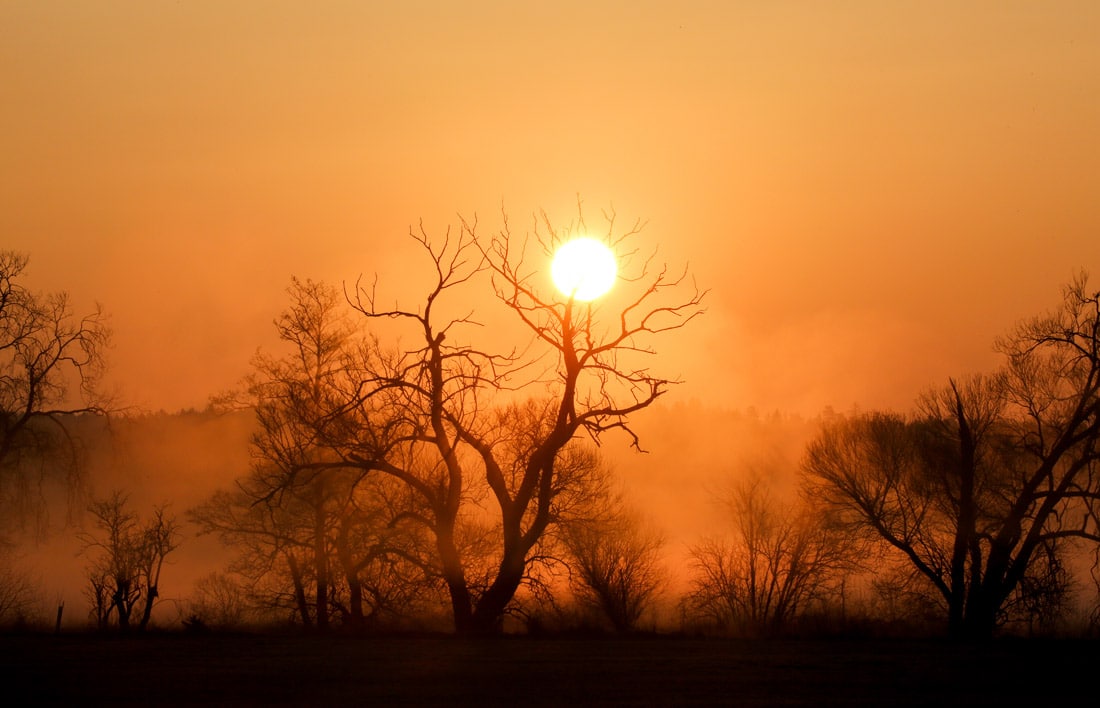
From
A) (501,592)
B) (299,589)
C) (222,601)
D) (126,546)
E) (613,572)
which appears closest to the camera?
(501,592)

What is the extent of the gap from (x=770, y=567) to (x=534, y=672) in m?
34.6

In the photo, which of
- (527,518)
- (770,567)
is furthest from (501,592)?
(770,567)

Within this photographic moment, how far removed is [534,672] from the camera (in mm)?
16500

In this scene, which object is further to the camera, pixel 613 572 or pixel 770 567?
pixel 770 567

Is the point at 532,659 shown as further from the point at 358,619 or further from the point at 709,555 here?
the point at 709,555

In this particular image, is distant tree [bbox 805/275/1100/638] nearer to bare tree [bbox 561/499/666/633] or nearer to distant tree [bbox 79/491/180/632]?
bare tree [bbox 561/499/666/633]

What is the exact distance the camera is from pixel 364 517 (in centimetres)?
3206

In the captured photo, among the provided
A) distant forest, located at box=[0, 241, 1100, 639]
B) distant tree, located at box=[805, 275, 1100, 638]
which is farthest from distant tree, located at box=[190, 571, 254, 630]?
distant tree, located at box=[805, 275, 1100, 638]

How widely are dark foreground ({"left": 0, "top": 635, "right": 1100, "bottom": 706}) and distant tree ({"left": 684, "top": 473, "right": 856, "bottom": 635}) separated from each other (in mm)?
25073

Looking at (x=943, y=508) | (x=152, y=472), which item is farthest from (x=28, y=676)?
(x=152, y=472)

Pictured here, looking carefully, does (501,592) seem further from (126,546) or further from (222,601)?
(222,601)

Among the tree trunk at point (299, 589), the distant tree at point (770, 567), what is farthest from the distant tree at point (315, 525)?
the distant tree at point (770, 567)

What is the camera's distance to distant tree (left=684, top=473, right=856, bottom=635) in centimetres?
4616

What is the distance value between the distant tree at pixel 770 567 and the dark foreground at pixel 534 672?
987 inches
